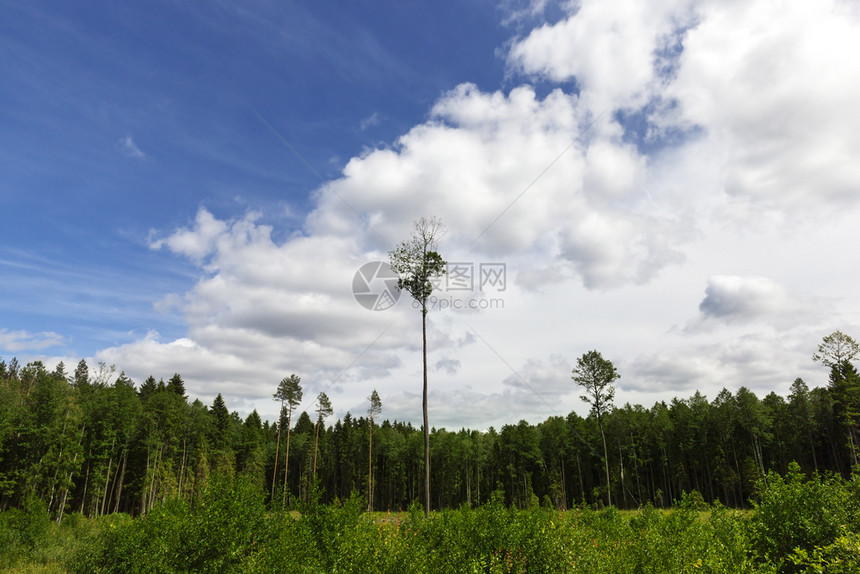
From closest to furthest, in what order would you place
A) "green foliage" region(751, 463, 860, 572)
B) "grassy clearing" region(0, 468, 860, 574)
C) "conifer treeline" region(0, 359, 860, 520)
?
"grassy clearing" region(0, 468, 860, 574)
"green foliage" region(751, 463, 860, 572)
"conifer treeline" region(0, 359, 860, 520)

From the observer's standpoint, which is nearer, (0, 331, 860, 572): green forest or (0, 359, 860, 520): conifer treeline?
(0, 331, 860, 572): green forest

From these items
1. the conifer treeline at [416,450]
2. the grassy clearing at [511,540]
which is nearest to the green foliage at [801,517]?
the grassy clearing at [511,540]

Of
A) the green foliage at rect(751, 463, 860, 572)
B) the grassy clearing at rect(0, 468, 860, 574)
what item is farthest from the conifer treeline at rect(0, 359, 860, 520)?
the green foliage at rect(751, 463, 860, 572)

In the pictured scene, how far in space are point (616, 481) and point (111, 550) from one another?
79031 mm

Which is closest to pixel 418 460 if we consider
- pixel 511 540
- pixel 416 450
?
pixel 416 450

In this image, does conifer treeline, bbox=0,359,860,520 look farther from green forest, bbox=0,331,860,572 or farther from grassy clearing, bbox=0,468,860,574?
grassy clearing, bbox=0,468,860,574

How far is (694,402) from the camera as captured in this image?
7831cm

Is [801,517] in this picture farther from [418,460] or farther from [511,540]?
[418,460]

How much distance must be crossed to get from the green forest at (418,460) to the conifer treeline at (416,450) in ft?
0.91

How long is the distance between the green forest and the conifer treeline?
28 cm

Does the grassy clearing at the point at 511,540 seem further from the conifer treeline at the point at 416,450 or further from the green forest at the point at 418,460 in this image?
the conifer treeline at the point at 416,450

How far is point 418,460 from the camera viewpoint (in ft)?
309

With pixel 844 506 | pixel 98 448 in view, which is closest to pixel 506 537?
pixel 844 506

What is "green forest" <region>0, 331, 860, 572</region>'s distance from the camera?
19906 mm
